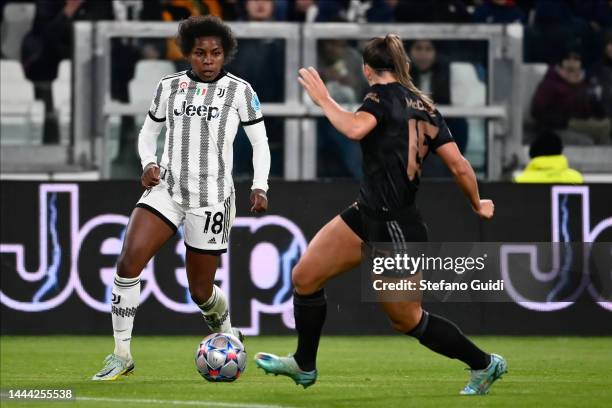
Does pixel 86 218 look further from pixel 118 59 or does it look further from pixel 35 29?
pixel 35 29

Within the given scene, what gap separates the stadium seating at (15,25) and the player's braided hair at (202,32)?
26.2 ft

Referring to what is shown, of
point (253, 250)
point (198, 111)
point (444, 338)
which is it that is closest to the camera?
point (444, 338)

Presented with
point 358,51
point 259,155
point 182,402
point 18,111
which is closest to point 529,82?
point 358,51

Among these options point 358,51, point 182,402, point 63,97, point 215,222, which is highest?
point 358,51

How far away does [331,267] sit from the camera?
8.25 meters

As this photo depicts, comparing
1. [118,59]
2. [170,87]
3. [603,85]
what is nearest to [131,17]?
[118,59]

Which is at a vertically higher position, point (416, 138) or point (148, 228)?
point (416, 138)

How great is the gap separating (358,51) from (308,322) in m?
7.63

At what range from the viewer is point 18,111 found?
15930 millimetres

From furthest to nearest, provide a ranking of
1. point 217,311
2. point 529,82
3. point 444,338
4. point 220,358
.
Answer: point 529,82, point 217,311, point 220,358, point 444,338

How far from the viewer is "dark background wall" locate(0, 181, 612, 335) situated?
1326cm

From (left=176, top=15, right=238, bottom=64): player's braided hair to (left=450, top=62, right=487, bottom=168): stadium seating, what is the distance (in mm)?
Result: 6633

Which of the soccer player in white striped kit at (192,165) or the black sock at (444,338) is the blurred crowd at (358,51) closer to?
the soccer player in white striped kit at (192,165)

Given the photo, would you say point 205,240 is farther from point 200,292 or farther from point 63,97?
point 63,97
